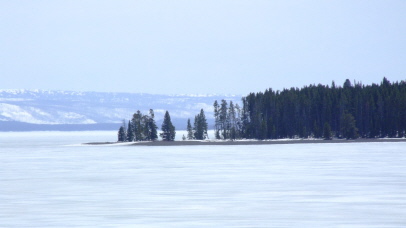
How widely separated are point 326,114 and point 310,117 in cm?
360

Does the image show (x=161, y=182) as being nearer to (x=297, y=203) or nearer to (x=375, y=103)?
(x=297, y=203)

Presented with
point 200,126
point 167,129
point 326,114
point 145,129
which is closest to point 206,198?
point 167,129

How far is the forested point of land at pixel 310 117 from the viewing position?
13488 cm

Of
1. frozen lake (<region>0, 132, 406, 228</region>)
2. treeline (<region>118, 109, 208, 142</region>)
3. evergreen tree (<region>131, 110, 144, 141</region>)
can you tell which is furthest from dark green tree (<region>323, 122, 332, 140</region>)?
frozen lake (<region>0, 132, 406, 228</region>)

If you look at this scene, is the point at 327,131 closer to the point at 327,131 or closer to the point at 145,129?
the point at 327,131

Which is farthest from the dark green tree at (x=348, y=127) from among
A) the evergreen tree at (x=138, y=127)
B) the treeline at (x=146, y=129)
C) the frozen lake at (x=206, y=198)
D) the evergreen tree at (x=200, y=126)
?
the frozen lake at (x=206, y=198)

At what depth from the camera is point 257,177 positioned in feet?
126

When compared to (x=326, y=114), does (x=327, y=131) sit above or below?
below

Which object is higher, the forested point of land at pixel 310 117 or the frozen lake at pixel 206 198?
the forested point of land at pixel 310 117

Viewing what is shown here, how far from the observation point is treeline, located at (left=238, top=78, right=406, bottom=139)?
13600 centimetres

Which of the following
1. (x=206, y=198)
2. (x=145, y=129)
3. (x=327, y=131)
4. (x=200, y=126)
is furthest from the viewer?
(x=200, y=126)

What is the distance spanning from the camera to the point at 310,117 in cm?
14525

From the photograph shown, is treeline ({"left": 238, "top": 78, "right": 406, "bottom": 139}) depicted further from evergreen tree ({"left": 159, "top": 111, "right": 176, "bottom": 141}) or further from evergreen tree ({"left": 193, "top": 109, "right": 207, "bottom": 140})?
evergreen tree ({"left": 159, "top": 111, "right": 176, "bottom": 141})

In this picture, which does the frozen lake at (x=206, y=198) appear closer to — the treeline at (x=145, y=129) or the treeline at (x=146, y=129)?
the treeline at (x=146, y=129)
